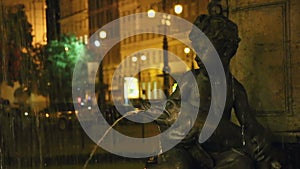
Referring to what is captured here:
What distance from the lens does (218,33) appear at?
484cm

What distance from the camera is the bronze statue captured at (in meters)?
4.71

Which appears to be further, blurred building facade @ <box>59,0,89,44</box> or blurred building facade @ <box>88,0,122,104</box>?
blurred building facade @ <box>59,0,89,44</box>

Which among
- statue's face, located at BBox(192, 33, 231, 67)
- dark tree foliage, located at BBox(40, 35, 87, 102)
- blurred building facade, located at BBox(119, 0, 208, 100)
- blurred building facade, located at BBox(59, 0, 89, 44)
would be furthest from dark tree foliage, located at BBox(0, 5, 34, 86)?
statue's face, located at BBox(192, 33, 231, 67)

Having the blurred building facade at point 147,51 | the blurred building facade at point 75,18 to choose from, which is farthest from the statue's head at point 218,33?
the blurred building facade at point 75,18

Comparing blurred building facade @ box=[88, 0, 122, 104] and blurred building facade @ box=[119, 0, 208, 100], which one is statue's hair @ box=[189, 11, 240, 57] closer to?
blurred building facade @ box=[119, 0, 208, 100]

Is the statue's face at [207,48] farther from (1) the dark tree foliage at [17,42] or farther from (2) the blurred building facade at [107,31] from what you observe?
(2) the blurred building facade at [107,31]

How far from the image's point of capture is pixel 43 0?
49.0 m

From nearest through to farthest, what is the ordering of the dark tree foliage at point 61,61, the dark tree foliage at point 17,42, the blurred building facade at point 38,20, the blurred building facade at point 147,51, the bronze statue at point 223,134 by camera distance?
the bronze statue at point 223,134, the blurred building facade at point 147,51, the dark tree foliage at point 17,42, the blurred building facade at point 38,20, the dark tree foliage at point 61,61

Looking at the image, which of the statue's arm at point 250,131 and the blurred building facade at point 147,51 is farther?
the blurred building facade at point 147,51

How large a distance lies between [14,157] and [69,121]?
10857 mm

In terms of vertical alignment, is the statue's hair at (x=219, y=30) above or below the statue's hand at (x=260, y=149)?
above

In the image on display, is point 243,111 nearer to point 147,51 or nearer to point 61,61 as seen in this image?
point 147,51

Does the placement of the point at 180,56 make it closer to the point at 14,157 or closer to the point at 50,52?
the point at 50,52

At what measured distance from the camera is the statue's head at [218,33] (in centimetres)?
484
